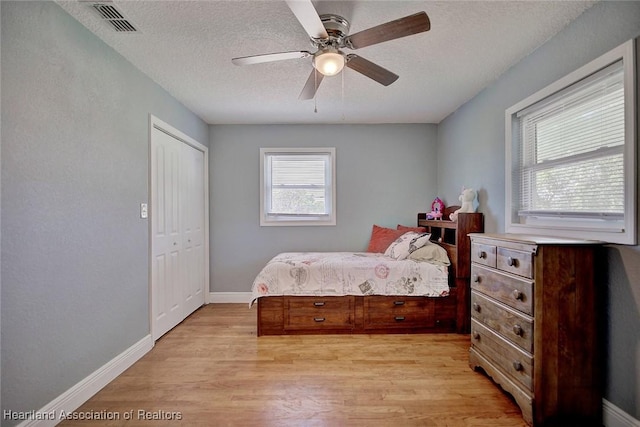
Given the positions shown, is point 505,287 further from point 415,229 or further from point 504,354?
point 415,229

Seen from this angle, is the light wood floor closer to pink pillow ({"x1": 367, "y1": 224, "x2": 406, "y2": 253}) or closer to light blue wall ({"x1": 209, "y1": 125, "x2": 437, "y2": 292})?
pink pillow ({"x1": 367, "y1": 224, "x2": 406, "y2": 253})

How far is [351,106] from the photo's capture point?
3363 mm

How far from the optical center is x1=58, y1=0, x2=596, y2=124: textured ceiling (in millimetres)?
1736

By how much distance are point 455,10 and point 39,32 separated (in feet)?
7.86

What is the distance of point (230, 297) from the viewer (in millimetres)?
4016

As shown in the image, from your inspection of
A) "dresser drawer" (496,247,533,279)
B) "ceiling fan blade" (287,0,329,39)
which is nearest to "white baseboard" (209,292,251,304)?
"dresser drawer" (496,247,533,279)

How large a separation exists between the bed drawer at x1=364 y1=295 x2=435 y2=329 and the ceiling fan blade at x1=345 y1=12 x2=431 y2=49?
226cm

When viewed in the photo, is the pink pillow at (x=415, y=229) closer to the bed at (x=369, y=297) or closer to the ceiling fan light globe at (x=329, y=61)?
the bed at (x=369, y=297)

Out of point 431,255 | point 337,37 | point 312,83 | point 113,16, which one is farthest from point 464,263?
point 113,16

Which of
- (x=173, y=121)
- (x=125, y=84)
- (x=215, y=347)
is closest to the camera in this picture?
(x=125, y=84)

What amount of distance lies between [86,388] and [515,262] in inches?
111

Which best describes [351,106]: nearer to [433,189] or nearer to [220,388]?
[433,189]

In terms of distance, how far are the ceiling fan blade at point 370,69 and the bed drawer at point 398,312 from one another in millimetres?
2022

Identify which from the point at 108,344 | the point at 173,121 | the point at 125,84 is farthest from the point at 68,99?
the point at 108,344
